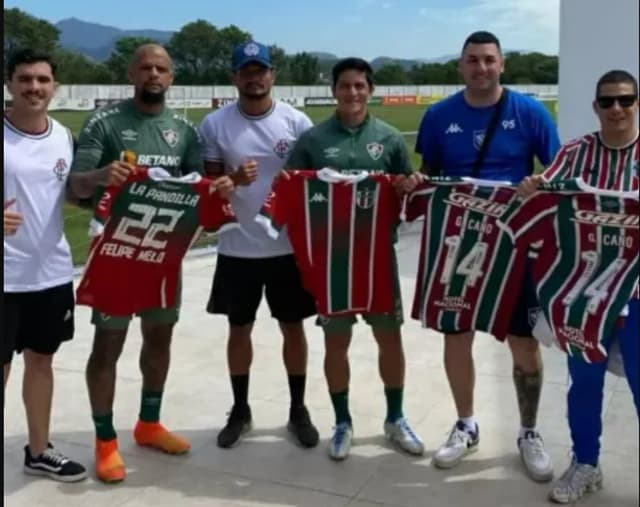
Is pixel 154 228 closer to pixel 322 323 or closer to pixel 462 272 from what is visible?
pixel 322 323

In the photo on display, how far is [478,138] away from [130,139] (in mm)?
1545

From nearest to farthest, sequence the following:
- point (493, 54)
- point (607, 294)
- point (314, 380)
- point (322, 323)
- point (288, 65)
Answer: point (607, 294) < point (493, 54) < point (322, 323) < point (314, 380) < point (288, 65)

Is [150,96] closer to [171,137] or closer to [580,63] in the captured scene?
[171,137]

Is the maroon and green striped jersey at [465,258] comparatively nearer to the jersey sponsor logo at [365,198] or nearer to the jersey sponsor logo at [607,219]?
the jersey sponsor logo at [365,198]

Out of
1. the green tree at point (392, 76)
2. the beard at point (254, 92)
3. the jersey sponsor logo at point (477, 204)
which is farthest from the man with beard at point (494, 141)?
the green tree at point (392, 76)

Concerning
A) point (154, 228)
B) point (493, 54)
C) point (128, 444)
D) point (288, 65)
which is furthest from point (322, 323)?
point (288, 65)

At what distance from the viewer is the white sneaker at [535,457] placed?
3949 mm

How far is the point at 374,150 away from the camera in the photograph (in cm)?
399

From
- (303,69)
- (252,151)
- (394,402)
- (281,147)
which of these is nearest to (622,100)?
(281,147)

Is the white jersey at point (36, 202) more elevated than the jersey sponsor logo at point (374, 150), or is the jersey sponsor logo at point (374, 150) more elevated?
the jersey sponsor logo at point (374, 150)

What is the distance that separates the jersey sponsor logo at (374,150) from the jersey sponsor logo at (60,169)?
1352 mm

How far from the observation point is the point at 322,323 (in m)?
4.19

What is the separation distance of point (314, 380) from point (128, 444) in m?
1.42

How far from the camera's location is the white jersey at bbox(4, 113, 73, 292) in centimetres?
353
